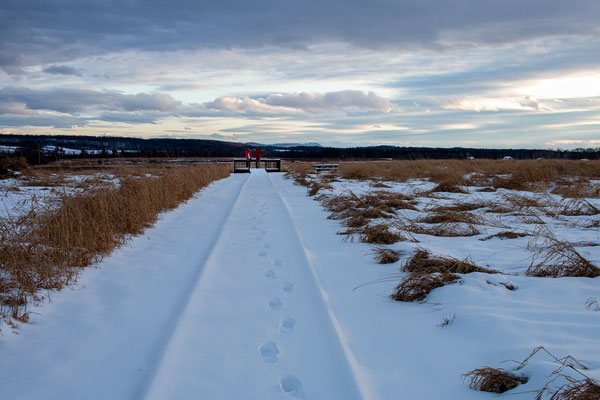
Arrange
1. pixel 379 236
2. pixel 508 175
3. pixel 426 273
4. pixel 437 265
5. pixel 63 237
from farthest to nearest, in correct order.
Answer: pixel 508 175, pixel 379 236, pixel 63 237, pixel 437 265, pixel 426 273

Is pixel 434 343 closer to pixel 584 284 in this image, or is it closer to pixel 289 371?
pixel 289 371

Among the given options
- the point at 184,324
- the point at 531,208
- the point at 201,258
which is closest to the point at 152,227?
the point at 201,258

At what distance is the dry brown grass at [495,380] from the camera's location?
1.99m

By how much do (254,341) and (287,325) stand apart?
34 cm

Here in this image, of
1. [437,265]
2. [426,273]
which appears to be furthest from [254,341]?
[437,265]

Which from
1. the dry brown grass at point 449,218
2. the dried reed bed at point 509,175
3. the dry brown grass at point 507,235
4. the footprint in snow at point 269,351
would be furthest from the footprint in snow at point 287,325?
the dried reed bed at point 509,175

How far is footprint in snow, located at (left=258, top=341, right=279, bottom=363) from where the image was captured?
7.87 ft

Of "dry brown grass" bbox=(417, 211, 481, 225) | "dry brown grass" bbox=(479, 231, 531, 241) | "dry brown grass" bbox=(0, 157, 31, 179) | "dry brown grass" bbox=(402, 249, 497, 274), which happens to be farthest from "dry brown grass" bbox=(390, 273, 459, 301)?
"dry brown grass" bbox=(0, 157, 31, 179)

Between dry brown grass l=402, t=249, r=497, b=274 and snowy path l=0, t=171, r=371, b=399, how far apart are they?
111 cm

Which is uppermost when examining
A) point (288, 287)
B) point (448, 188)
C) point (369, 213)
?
point (448, 188)

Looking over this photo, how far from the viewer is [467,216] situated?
6.36m

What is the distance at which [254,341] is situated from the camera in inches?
102

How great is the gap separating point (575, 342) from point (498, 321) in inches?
17.9

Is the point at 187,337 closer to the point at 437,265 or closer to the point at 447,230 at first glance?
the point at 437,265
